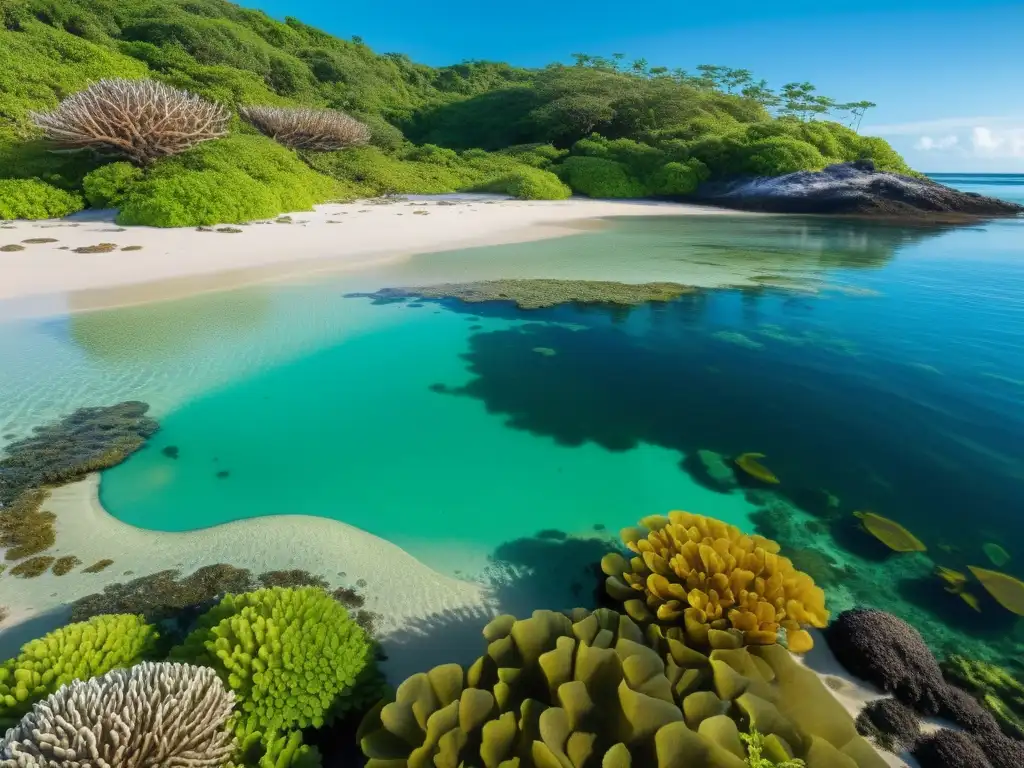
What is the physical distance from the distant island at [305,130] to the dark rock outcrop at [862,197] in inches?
5.6

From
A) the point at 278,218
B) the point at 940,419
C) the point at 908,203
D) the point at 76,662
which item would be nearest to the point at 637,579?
the point at 76,662

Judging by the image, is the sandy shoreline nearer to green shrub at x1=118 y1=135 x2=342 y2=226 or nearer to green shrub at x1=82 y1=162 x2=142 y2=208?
green shrub at x1=82 y1=162 x2=142 y2=208

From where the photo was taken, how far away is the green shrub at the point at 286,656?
7.75 ft

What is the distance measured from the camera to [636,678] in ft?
7.24

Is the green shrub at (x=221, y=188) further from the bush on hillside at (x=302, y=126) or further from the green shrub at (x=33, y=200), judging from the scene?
the bush on hillside at (x=302, y=126)

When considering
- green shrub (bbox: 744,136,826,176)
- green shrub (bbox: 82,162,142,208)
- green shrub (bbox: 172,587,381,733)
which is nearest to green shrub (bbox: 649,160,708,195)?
green shrub (bbox: 744,136,826,176)

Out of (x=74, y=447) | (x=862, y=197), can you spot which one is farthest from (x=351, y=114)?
(x=74, y=447)

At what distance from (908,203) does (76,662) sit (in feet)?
108

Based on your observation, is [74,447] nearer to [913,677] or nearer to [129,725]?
[129,725]

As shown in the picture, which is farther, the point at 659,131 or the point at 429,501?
the point at 659,131

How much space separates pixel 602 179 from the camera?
29656 millimetres

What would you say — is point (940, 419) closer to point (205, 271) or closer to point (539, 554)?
point (539, 554)

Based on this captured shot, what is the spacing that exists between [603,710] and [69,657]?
251cm

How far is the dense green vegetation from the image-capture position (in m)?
16.2
